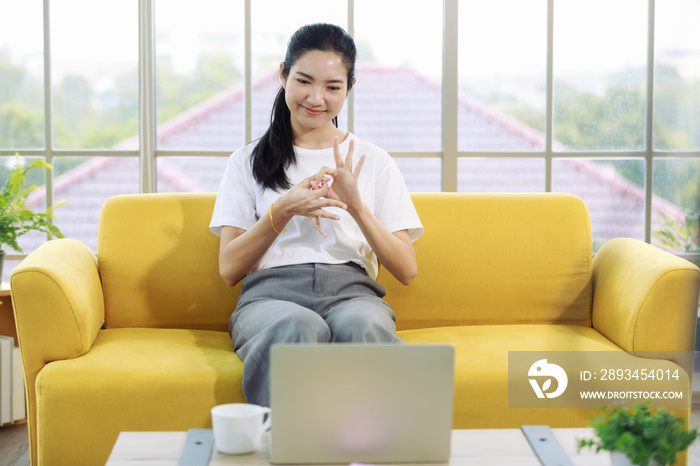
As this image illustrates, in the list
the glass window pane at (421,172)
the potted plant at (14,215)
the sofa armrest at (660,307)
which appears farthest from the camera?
the glass window pane at (421,172)

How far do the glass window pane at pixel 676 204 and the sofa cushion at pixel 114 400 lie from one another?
217 centimetres

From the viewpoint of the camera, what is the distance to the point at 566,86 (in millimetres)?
3137

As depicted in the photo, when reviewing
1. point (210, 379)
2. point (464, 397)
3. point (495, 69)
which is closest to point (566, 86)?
point (495, 69)

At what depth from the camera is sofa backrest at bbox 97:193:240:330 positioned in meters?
2.19

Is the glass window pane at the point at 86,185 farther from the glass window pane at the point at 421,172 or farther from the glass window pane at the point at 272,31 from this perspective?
the glass window pane at the point at 421,172

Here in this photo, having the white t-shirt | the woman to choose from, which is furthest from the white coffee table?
the white t-shirt

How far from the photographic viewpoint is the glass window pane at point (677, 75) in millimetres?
3061

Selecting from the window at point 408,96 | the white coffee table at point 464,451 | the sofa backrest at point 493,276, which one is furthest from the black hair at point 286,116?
the window at point 408,96

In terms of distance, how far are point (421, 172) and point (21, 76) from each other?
179cm

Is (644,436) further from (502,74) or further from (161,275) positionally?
(502,74)

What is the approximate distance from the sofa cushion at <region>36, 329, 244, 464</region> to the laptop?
687 millimetres

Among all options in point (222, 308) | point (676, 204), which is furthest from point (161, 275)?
point (676, 204)

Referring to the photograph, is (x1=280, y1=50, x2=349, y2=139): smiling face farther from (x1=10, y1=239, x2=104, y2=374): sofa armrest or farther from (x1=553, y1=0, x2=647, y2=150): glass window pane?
(x1=553, y1=0, x2=647, y2=150): glass window pane

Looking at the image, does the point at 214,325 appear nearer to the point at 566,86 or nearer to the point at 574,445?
the point at 574,445
